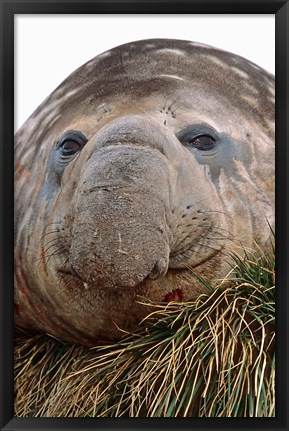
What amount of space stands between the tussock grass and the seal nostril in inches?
4.5

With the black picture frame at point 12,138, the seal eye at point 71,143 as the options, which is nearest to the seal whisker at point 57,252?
the black picture frame at point 12,138

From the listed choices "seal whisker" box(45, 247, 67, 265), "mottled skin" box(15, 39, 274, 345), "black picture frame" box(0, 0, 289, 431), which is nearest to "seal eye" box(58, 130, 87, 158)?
"mottled skin" box(15, 39, 274, 345)

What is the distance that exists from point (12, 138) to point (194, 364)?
0.79m

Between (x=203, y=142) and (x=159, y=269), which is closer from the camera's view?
(x=159, y=269)

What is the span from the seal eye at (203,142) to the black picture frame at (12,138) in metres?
0.18

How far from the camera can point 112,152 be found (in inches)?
110

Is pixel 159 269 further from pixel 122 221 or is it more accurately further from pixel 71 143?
pixel 71 143

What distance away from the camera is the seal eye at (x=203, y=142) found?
2898 millimetres

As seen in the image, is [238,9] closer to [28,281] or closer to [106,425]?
[28,281]

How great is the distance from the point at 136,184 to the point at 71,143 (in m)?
0.32

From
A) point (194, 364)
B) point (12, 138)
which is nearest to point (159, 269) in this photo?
point (194, 364)

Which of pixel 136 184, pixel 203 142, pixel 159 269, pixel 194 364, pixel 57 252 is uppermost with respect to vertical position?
pixel 203 142

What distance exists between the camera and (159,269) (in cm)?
276

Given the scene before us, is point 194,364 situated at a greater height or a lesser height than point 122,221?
lesser
